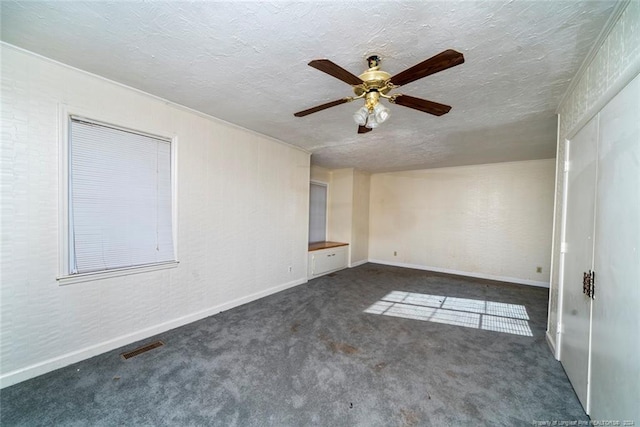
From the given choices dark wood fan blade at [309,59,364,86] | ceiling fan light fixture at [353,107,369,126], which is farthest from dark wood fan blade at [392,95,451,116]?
dark wood fan blade at [309,59,364,86]

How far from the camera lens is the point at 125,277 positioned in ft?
7.99

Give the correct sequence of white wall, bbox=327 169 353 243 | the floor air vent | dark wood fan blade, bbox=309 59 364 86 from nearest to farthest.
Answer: dark wood fan blade, bbox=309 59 364 86 → the floor air vent → white wall, bbox=327 169 353 243

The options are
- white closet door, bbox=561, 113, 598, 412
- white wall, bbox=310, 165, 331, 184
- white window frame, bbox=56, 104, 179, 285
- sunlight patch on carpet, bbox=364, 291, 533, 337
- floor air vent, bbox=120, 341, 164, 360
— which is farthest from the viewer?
white wall, bbox=310, 165, 331, 184

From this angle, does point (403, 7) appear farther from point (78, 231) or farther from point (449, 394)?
point (78, 231)

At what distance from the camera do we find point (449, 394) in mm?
1847

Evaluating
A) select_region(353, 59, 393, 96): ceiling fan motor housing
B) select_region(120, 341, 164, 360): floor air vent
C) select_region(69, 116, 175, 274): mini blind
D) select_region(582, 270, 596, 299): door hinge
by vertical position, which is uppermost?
select_region(353, 59, 393, 96): ceiling fan motor housing

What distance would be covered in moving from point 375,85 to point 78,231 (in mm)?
2727

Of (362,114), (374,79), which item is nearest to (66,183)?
(362,114)

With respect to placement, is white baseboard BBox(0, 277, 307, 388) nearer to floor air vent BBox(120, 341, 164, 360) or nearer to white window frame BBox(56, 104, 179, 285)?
floor air vent BBox(120, 341, 164, 360)

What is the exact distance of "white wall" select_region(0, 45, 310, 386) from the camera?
187cm

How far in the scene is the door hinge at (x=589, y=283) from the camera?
1615mm

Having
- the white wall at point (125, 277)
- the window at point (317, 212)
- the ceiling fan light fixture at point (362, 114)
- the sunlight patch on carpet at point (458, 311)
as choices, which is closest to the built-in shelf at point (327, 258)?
the window at point (317, 212)

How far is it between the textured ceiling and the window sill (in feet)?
5.78

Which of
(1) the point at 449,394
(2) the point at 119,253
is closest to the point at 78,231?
(2) the point at 119,253
